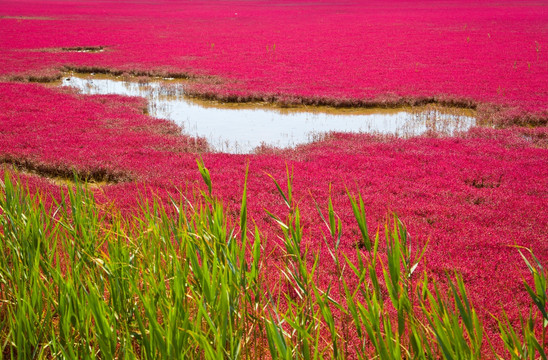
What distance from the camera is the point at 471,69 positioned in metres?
20.2

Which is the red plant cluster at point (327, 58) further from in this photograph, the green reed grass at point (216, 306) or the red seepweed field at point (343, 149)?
the green reed grass at point (216, 306)

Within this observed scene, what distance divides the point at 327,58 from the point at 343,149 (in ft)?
48.3

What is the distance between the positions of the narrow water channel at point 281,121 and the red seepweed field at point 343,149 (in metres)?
0.65

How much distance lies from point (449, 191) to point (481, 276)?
2753 millimetres

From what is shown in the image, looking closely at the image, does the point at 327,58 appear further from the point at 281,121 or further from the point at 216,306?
the point at 216,306

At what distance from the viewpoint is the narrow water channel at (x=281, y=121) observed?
39.8ft

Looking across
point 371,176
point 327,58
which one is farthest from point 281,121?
point 327,58

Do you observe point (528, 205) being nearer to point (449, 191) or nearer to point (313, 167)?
point (449, 191)

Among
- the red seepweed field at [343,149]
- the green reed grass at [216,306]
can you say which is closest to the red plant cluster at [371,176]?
the red seepweed field at [343,149]

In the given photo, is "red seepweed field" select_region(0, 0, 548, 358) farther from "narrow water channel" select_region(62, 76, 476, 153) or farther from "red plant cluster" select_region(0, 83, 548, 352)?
"narrow water channel" select_region(62, 76, 476, 153)

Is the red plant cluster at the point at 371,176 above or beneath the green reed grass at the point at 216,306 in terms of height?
beneath

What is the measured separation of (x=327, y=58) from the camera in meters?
24.3

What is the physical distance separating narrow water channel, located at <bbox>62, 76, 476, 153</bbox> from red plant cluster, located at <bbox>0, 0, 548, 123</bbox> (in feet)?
2.89

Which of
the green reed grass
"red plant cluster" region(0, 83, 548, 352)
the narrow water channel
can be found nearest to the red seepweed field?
"red plant cluster" region(0, 83, 548, 352)
